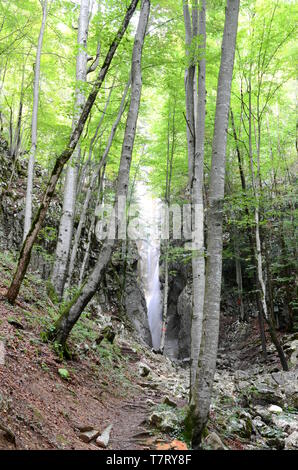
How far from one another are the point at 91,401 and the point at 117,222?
275 centimetres

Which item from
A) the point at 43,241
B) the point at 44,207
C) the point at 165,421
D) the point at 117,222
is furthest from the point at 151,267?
the point at 165,421

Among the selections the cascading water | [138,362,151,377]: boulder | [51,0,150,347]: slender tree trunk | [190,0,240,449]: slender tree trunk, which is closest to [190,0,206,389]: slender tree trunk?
[51,0,150,347]: slender tree trunk

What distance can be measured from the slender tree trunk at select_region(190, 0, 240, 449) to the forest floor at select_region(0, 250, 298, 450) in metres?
0.36

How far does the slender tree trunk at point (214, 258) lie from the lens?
3.54 metres

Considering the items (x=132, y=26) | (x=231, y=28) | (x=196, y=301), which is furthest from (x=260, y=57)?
(x=196, y=301)

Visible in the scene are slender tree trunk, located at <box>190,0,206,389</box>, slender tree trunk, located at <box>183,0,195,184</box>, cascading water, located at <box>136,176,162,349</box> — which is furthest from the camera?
cascading water, located at <box>136,176,162,349</box>

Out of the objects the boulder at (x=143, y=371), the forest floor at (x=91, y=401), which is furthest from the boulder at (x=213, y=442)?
the boulder at (x=143, y=371)

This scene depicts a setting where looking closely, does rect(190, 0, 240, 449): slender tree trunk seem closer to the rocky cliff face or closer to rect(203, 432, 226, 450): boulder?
rect(203, 432, 226, 450): boulder

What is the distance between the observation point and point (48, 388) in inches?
148

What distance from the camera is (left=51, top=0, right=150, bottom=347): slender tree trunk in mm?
4906

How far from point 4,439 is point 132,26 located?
405 inches

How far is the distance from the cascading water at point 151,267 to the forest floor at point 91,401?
35.2ft
